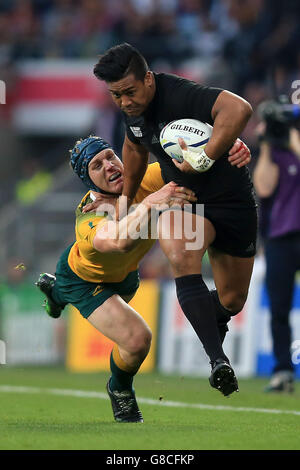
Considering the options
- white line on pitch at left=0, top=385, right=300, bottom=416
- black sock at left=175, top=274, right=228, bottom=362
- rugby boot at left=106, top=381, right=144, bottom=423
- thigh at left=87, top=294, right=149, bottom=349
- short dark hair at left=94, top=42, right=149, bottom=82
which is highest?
short dark hair at left=94, top=42, right=149, bottom=82

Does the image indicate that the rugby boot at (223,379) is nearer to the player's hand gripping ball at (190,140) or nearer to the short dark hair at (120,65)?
the player's hand gripping ball at (190,140)

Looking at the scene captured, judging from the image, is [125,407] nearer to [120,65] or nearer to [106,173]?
[106,173]

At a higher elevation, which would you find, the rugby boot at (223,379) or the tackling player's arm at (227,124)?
the tackling player's arm at (227,124)

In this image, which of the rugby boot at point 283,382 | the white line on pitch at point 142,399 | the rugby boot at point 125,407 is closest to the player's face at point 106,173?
the rugby boot at point 125,407

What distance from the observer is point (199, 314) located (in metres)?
5.77

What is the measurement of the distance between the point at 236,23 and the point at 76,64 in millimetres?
3709

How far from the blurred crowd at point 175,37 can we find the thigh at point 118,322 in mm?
7460

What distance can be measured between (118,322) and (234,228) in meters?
0.99

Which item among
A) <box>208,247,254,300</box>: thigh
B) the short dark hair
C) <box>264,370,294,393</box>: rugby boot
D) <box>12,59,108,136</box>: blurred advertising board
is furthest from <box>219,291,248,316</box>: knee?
<box>12,59,108,136</box>: blurred advertising board

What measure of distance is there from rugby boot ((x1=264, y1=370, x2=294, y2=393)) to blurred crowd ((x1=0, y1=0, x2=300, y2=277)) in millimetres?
5269

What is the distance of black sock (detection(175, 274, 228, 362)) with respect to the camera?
5.73m

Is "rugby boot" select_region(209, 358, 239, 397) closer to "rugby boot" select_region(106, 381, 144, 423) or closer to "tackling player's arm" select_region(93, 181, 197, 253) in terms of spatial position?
"tackling player's arm" select_region(93, 181, 197, 253)

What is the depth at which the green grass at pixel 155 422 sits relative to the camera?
5.29 meters
